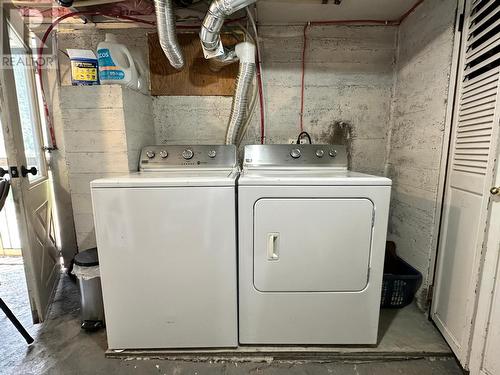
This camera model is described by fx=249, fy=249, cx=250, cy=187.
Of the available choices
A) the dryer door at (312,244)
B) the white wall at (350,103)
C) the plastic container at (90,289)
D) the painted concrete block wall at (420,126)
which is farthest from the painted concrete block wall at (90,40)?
the painted concrete block wall at (420,126)

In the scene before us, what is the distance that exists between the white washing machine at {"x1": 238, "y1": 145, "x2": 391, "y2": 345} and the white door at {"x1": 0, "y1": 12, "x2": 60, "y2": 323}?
4.69 feet

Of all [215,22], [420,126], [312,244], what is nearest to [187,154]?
[215,22]

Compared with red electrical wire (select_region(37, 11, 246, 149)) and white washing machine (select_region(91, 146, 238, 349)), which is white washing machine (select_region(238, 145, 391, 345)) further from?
red electrical wire (select_region(37, 11, 246, 149))

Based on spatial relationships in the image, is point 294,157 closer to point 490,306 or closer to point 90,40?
point 490,306

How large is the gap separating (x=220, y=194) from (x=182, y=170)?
24.0 inches

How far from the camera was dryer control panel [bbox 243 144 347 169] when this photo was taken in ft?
6.15

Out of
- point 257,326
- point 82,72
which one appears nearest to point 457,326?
point 257,326

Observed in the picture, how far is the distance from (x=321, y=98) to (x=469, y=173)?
1269mm

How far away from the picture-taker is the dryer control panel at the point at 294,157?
187cm

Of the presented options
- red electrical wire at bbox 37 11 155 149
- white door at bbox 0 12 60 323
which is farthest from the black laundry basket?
red electrical wire at bbox 37 11 155 149

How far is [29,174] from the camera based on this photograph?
6.48 feet

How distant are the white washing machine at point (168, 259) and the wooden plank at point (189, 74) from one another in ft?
3.80

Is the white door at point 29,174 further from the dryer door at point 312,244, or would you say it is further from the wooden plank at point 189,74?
the dryer door at point 312,244

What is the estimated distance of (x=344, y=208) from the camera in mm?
1342
